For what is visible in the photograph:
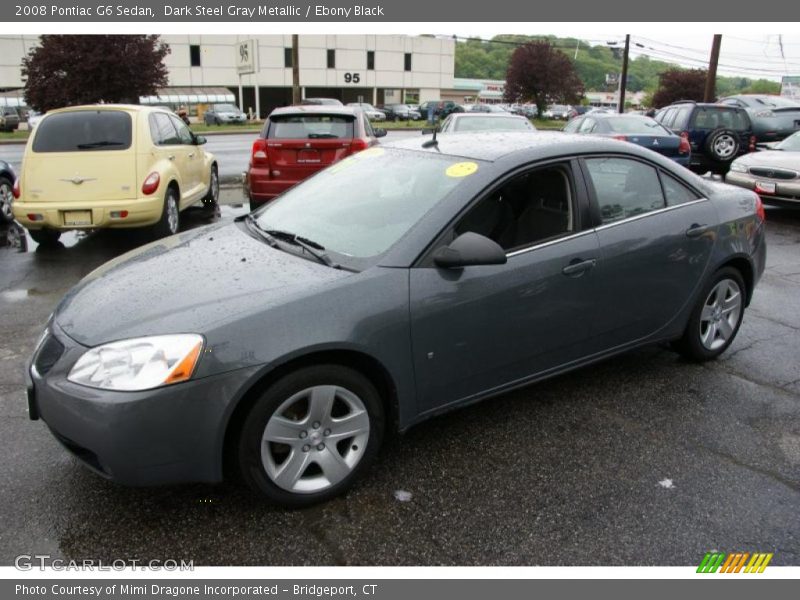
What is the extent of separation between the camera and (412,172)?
3693mm

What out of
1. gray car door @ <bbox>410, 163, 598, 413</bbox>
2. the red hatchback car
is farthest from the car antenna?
the red hatchback car

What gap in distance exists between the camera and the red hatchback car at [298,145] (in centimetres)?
907

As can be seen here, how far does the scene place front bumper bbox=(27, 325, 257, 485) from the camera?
2531 millimetres

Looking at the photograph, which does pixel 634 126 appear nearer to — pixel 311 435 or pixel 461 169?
pixel 461 169

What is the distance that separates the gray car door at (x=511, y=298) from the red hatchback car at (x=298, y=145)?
5.72 metres

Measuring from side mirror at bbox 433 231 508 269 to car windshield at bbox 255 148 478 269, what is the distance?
252 millimetres

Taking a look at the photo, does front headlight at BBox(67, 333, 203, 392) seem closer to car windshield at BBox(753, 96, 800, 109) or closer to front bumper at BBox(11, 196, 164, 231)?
front bumper at BBox(11, 196, 164, 231)

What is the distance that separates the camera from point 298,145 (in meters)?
9.05

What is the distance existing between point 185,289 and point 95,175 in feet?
17.2

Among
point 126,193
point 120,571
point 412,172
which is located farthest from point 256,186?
point 120,571

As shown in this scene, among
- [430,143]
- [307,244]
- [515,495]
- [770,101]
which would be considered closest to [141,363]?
[307,244]

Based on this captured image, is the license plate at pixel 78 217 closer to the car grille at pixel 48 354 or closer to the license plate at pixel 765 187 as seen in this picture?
the car grille at pixel 48 354

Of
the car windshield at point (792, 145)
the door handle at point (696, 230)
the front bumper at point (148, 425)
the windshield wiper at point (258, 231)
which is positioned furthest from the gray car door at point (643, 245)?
the car windshield at point (792, 145)

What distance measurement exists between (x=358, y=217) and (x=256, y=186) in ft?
19.8
